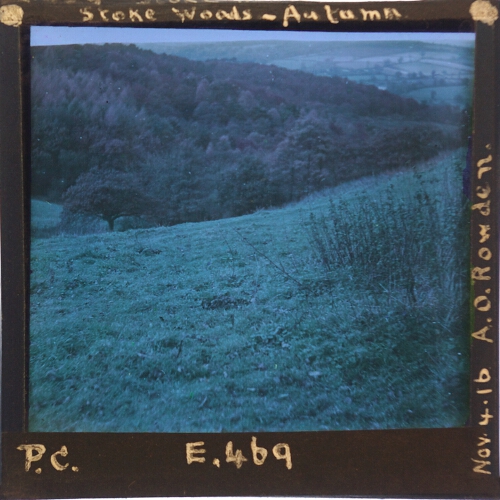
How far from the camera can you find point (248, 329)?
6.22 ft

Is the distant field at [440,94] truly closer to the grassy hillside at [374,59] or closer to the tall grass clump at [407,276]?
the grassy hillside at [374,59]

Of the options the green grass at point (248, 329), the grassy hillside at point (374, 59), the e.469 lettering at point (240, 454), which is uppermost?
the grassy hillside at point (374, 59)

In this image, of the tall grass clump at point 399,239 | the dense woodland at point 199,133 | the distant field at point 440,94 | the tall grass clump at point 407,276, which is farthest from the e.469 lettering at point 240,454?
the distant field at point 440,94

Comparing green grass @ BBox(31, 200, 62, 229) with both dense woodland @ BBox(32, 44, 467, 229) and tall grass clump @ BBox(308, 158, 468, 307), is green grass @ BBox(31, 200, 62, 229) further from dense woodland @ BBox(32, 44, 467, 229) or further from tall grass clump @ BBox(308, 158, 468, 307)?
tall grass clump @ BBox(308, 158, 468, 307)

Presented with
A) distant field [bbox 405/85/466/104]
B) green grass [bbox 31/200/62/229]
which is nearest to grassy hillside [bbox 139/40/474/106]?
distant field [bbox 405/85/466/104]

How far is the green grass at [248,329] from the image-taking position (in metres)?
1.86

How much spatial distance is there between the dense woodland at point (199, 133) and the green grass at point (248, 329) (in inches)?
4.1

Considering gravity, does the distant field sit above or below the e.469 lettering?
above

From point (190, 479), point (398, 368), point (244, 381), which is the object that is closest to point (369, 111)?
point (398, 368)

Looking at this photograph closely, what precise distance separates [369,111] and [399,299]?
2.74 feet

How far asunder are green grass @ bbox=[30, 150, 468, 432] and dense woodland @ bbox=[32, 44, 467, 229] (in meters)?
0.10

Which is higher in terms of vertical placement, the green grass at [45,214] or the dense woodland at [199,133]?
the dense woodland at [199,133]

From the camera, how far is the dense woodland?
6.25 ft

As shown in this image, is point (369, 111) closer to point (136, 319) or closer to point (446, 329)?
point (446, 329)
